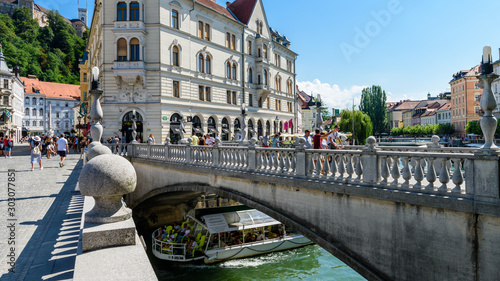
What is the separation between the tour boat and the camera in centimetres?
1714

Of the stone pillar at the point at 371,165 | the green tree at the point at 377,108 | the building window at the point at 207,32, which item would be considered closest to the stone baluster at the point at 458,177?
the stone pillar at the point at 371,165

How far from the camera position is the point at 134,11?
29172mm

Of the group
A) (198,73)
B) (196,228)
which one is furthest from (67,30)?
(196,228)

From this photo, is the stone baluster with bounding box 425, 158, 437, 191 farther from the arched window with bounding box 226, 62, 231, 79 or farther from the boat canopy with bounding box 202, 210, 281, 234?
the arched window with bounding box 226, 62, 231, 79

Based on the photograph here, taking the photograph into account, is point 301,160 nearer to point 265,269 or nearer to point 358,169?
point 358,169

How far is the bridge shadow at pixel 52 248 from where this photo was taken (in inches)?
199

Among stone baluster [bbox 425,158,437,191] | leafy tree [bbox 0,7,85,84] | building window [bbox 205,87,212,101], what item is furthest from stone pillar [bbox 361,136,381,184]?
leafy tree [bbox 0,7,85,84]

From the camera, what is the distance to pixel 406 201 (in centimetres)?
612

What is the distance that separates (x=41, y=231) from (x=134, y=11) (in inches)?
1048

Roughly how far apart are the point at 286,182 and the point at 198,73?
27.1 metres

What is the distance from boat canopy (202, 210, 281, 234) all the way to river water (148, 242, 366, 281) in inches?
73.7

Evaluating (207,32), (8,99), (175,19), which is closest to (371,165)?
(175,19)

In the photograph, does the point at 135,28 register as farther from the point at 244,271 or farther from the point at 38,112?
the point at 38,112

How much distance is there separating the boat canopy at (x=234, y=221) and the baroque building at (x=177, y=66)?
29.9 feet
